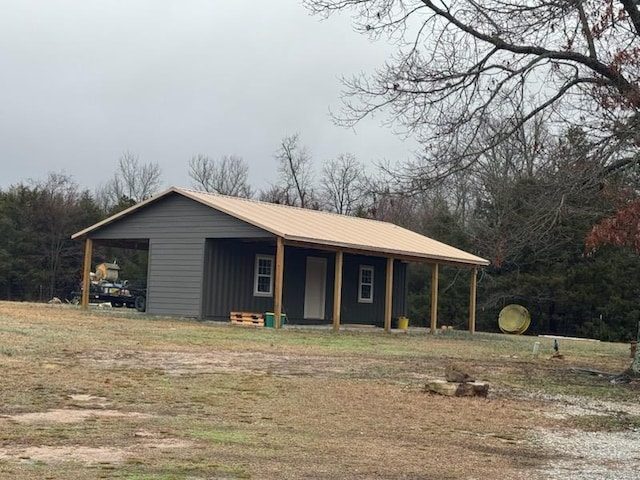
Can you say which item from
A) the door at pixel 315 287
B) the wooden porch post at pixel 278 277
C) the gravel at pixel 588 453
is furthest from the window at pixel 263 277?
the gravel at pixel 588 453

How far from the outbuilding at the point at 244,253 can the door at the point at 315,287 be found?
1.2 inches

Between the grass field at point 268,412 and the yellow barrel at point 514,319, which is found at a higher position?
the yellow barrel at point 514,319

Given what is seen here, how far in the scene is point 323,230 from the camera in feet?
75.8

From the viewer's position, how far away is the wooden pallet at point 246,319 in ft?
71.6

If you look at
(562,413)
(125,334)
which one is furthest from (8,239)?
(562,413)

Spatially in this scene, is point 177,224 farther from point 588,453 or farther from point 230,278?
point 588,453

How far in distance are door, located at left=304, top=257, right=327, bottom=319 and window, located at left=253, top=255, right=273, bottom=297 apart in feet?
4.78

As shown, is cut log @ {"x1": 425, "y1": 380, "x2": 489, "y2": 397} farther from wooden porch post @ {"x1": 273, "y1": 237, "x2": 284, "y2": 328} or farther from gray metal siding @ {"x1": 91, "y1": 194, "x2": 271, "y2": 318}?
gray metal siding @ {"x1": 91, "y1": 194, "x2": 271, "y2": 318}

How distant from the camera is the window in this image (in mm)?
24406

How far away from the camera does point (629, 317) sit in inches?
1177

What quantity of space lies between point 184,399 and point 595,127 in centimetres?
666

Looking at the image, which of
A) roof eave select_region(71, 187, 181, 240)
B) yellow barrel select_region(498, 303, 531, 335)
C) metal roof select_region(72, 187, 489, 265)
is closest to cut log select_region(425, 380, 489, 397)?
metal roof select_region(72, 187, 489, 265)

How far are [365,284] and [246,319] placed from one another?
692 centimetres

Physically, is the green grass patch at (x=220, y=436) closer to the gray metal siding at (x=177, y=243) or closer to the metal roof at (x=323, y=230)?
the metal roof at (x=323, y=230)
